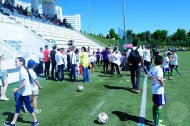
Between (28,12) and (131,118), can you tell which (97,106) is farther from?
(28,12)

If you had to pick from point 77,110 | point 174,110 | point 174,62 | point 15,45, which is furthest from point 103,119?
point 15,45

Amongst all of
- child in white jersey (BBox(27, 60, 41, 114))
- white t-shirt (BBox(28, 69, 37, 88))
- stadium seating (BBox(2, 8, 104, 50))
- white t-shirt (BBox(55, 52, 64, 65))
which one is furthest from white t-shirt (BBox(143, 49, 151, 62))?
stadium seating (BBox(2, 8, 104, 50))

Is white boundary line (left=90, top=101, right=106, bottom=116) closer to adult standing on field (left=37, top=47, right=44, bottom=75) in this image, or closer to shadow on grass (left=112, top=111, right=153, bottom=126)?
shadow on grass (left=112, top=111, right=153, bottom=126)

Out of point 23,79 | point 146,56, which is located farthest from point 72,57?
point 23,79

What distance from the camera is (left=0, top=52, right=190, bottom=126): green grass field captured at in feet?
28.0

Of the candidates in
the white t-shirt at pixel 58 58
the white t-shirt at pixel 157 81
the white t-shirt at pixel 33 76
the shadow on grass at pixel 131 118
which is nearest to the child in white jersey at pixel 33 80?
the white t-shirt at pixel 33 76

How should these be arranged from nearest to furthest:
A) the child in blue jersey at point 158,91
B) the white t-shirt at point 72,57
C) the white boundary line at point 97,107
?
1. the child in blue jersey at point 158,91
2. the white boundary line at point 97,107
3. the white t-shirt at point 72,57

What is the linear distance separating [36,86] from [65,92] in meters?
4.17

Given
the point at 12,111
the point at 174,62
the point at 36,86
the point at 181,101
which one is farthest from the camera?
the point at 174,62

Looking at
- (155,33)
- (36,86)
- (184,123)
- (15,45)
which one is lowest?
(184,123)

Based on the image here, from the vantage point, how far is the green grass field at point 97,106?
8.55 metres

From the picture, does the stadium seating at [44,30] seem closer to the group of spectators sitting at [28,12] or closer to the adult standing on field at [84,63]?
the group of spectators sitting at [28,12]

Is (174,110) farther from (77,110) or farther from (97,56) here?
(97,56)

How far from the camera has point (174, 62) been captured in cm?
1853
